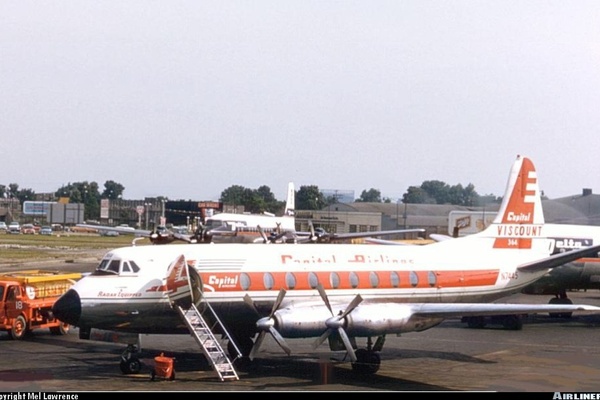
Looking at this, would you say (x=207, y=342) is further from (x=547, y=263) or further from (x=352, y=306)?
(x=547, y=263)

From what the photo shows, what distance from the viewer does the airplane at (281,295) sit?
70.5 feet

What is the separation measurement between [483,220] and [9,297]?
2106 inches

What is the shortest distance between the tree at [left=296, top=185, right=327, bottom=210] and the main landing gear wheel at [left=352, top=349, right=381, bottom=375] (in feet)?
376

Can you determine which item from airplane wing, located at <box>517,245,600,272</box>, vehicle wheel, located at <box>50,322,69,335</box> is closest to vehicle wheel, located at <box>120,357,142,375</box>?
vehicle wheel, located at <box>50,322,69,335</box>

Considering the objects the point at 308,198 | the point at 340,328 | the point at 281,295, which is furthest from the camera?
the point at 308,198

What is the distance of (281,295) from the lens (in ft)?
72.4

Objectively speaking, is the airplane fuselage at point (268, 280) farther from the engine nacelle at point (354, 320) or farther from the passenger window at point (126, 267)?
the engine nacelle at point (354, 320)

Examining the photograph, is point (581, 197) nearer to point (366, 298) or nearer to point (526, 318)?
point (526, 318)

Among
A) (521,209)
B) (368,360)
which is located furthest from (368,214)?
(368,360)

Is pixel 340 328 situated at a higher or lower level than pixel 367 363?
higher

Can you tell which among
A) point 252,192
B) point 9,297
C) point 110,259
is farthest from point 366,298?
point 252,192

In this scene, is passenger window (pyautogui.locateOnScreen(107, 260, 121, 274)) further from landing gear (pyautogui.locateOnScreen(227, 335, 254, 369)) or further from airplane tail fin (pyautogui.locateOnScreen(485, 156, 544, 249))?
airplane tail fin (pyautogui.locateOnScreen(485, 156, 544, 249))

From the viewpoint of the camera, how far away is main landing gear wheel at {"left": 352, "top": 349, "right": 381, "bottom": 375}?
76.3 feet

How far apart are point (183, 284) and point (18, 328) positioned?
1086 centimetres
